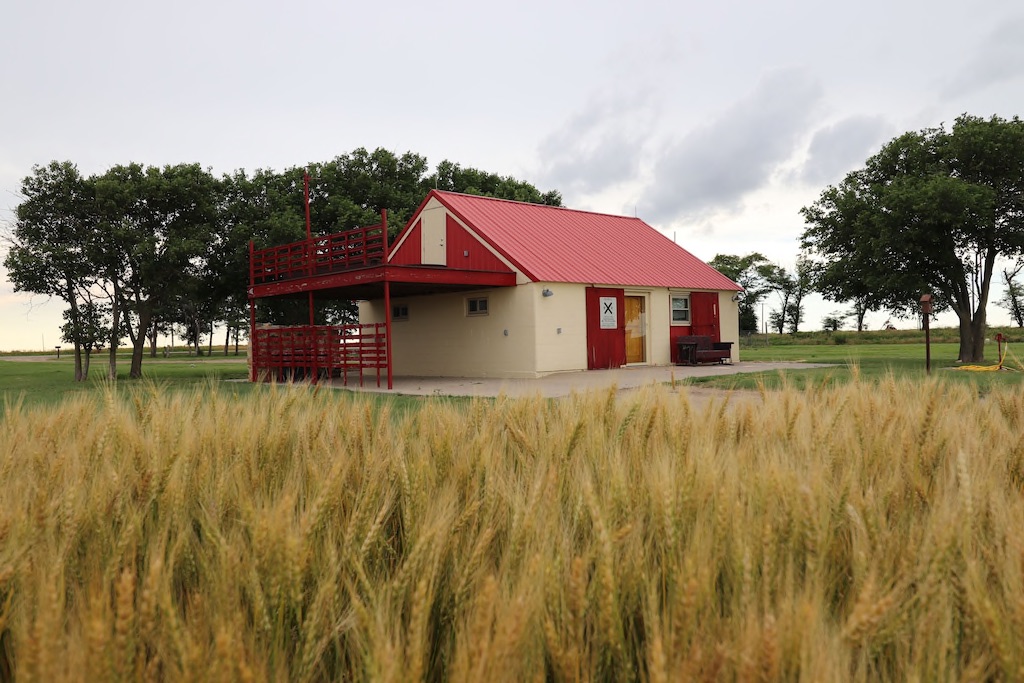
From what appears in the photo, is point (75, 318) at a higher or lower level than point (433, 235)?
lower

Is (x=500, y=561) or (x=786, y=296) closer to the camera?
(x=500, y=561)

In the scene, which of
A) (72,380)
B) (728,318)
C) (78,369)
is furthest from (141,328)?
(728,318)

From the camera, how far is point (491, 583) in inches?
45.9

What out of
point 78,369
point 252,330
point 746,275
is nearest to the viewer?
point 252,330

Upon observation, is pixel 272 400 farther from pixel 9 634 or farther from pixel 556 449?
pixel 9 634

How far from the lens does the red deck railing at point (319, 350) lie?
1758 centimetres

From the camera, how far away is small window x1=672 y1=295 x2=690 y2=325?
22016 mm

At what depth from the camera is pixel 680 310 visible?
22234 mm

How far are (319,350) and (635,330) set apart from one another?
341 inches

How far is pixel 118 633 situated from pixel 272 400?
2.17 m

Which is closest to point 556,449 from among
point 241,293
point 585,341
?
point 585,341

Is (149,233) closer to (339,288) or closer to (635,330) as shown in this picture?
(339,288)

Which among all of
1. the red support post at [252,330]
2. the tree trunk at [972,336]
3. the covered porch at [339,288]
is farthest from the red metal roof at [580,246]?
the tree trunk at [972,336]

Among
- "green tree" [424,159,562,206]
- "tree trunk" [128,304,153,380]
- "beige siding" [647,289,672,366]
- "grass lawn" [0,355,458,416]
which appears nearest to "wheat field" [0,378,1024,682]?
"grass lawn" [0,355,458,416]
